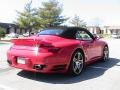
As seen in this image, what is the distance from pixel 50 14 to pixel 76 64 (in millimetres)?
52812

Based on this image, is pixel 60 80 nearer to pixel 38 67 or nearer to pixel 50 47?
pixel 38 67

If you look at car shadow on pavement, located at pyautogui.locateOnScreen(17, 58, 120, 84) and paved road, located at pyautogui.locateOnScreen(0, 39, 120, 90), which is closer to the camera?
paved road, located at pyautogui.locateOnScreen(0, 39, 120, 90)

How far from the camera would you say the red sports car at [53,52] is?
6.13 m

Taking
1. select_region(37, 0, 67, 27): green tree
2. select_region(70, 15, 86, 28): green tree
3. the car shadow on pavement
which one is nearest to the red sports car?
the car shadow on pavement

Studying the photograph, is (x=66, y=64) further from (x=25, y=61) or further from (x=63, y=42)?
(x=25, y=61)

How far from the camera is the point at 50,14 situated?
5912cm

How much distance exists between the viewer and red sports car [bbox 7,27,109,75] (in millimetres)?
6129

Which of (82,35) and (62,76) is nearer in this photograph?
(62,76)

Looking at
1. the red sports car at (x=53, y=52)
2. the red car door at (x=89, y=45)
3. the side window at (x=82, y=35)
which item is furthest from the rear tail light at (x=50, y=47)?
the side window at (x=82, y=35)

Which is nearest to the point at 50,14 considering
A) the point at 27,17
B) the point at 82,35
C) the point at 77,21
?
the point at 27,17

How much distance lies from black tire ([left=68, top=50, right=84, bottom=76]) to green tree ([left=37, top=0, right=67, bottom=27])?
170 ft

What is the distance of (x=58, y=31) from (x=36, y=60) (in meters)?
1.54

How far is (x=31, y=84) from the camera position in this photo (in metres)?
5.90

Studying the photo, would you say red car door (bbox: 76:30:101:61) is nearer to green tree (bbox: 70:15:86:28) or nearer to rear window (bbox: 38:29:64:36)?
rear window (bbox: 38:29:64:36)
